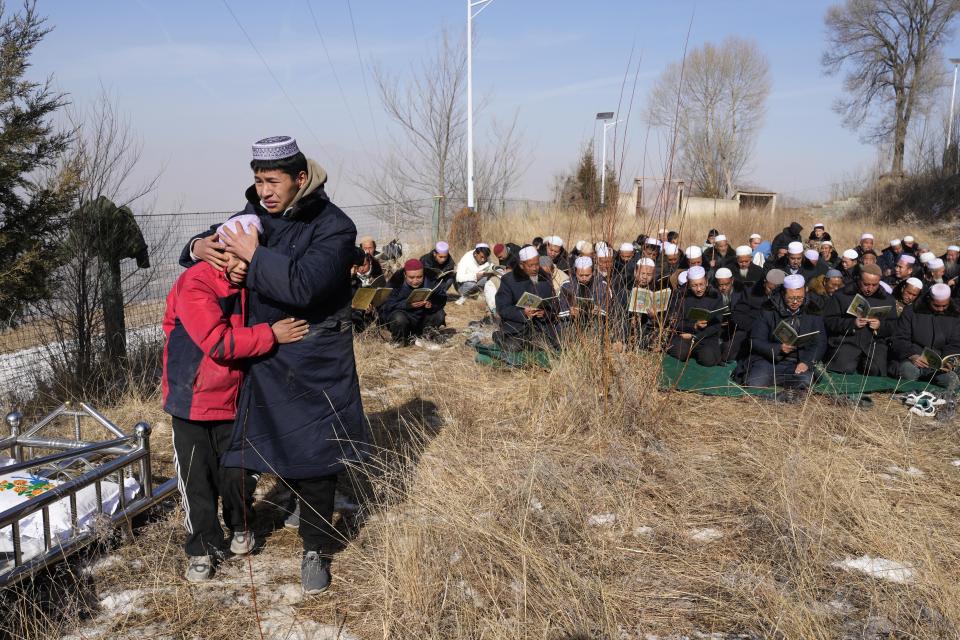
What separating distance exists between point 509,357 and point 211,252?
4.29 metres

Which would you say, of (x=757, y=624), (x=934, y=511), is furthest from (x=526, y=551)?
(x=934, y=511)

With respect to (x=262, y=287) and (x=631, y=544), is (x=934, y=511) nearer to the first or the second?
(x=631, y=544)

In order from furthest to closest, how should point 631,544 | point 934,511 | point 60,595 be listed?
point 934,511 → point 631,544 → point 60,595

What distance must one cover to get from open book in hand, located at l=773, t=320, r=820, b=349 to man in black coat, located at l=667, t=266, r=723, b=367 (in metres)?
0.79

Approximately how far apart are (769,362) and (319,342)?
4.94 metres

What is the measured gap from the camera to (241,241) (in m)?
2.41

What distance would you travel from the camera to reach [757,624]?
261cm

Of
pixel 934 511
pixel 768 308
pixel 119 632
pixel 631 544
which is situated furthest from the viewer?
pixel 768 308

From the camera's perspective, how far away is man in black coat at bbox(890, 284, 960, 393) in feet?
22.4

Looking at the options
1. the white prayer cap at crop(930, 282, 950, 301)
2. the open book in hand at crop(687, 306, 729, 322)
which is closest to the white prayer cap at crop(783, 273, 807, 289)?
the open book in hand at crop(687, 306, 729, 322)

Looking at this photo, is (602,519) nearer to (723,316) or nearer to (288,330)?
(288,330)

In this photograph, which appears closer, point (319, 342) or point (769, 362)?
point (319, 342)

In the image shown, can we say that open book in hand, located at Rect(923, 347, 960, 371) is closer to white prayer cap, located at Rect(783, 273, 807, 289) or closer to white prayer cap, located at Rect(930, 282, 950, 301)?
white prayer cap, located at Rect(930, 282, 950, 301)

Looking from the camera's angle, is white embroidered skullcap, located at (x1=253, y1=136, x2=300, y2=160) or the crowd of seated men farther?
the crowd of seated men
